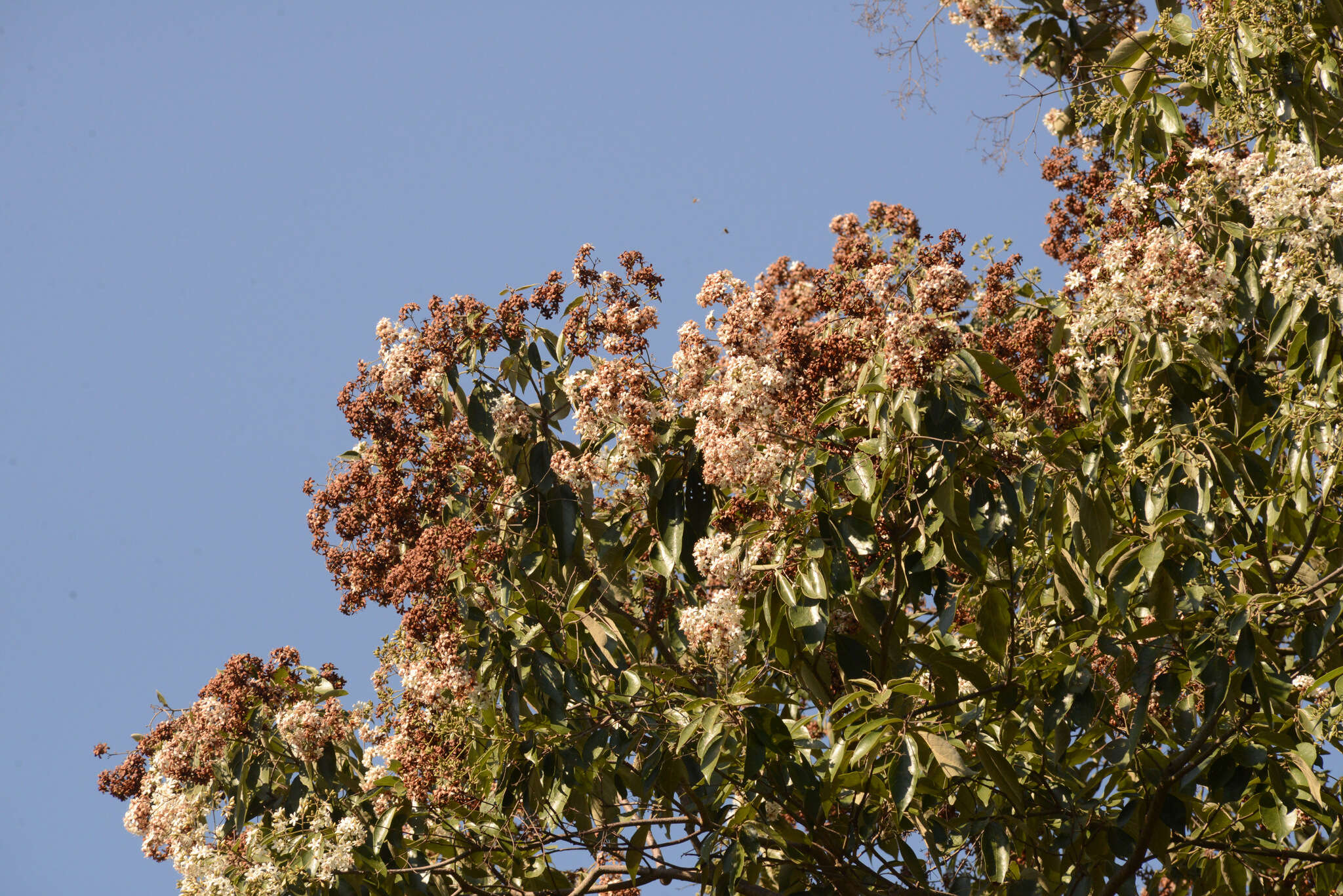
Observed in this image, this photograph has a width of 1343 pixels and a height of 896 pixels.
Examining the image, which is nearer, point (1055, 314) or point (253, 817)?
point (1055, 314)

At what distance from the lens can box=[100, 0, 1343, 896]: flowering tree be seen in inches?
126

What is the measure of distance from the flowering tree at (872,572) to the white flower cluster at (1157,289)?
12 millimetres

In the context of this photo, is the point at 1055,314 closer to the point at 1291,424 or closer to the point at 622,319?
the point at 1291,424

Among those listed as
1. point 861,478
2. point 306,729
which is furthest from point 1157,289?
point 306,729

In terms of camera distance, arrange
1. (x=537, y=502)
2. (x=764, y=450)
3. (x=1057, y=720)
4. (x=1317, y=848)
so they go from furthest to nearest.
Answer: (x=1317, y=848) → (x=537, y=502) → (x=1057, y=720) → (x=764, y=450)

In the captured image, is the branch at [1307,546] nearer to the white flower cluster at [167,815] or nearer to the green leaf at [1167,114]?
the green leaf at [1167,114]

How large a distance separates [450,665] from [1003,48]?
505 cm

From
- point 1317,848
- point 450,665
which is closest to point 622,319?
point 450,665

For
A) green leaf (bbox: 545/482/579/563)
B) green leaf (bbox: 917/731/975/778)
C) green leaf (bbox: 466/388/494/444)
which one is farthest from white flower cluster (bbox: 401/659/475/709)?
green leaf (bbox: 917/731/975/778)

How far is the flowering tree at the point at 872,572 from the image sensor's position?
3189 mm

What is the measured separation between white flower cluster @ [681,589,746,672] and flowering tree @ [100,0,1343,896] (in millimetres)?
11

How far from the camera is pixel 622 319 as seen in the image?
3572mm

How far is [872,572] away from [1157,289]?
3.60 ft

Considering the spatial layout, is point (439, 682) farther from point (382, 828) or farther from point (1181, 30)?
point (1181, 30)
